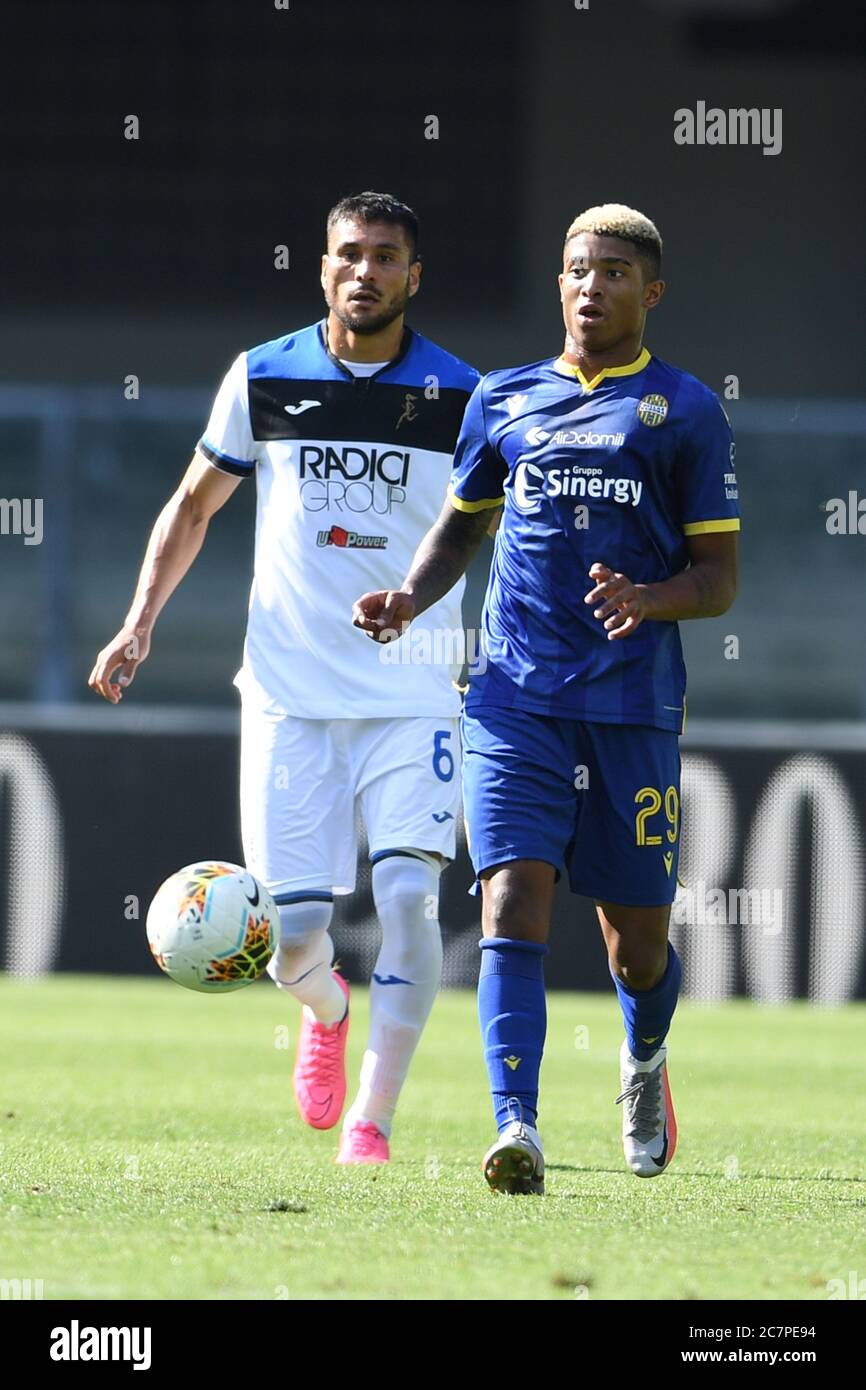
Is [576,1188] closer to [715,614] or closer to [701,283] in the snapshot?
[715,614]

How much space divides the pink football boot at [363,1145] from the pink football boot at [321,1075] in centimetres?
53

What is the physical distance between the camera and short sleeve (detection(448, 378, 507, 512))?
18.3 feet

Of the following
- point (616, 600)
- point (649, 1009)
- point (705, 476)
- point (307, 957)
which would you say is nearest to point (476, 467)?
point (705, 476)

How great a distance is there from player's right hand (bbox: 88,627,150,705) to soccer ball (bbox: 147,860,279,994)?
0.66 meters

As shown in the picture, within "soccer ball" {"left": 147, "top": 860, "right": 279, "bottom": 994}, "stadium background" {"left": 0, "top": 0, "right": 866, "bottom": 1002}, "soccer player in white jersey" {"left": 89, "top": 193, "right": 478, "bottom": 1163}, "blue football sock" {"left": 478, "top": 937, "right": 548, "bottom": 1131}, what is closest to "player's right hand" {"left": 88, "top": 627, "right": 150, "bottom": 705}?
"soccer player in white jersey" {"left": 89, "top": 193, "right": 478, "bottom": 1163}

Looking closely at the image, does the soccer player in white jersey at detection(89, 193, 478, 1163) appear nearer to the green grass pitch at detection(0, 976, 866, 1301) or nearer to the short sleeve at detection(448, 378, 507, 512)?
the short sleeve at detection(448, 378, 507, 512)

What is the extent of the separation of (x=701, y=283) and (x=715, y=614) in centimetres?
1391

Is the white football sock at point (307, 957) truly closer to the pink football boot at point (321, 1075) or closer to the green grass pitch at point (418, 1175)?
the pink football boot at point (321, 1075)

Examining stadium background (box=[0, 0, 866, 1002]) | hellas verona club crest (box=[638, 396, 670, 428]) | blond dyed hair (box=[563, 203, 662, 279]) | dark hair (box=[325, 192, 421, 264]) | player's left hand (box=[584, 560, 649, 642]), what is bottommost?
player's left hand (box=[584, 560, 649, 642])

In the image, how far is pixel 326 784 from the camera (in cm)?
630

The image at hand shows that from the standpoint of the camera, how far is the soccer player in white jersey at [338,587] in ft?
20.3

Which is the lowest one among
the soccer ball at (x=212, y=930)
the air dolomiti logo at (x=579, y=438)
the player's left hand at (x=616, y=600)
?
the soccer ball at (x=212, y=930)

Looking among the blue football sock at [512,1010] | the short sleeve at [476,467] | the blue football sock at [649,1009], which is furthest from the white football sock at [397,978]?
the short sleeve at [476,467]
